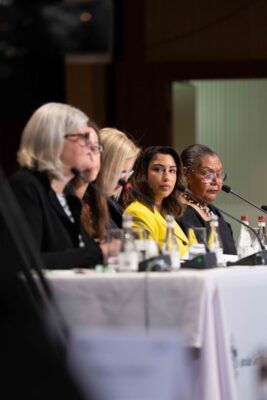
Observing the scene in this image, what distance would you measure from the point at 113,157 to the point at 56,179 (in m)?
0.69

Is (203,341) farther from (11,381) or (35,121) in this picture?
(11,381)

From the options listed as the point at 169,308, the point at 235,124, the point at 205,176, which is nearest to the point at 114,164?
the point at 169,308

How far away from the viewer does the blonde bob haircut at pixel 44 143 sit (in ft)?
10.8

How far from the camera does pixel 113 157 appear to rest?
13.0 feet

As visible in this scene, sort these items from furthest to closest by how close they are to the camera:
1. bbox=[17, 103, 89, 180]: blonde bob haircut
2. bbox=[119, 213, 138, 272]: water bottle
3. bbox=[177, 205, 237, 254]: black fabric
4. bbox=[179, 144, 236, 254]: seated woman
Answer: bbox=[179, 144, 236, 254]: seated woman
bbox=[177, 205, 237, 254]: black fabric
bbox=[17, 103, 89, 180]: blonde bob haircut
bbox=[119, 213, 138, 272]: water bottle

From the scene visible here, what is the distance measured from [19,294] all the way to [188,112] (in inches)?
277

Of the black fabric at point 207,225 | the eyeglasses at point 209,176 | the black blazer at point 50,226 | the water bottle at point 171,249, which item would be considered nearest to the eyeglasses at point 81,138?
the black blazer at point 50,226

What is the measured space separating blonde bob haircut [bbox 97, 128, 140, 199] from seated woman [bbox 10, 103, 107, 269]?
1.55 ft

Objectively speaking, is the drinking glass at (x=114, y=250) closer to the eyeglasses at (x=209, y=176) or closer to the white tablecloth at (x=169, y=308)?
the white tablecloth at (x=169, y=308)

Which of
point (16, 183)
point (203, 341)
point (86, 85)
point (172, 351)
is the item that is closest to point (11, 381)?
point (172, 351)

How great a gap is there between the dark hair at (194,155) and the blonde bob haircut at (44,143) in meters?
2.11

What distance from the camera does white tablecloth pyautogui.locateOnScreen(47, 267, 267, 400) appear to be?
9.17 feet

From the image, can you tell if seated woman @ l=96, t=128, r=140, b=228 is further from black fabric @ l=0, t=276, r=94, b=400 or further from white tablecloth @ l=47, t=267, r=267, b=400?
black fabric @ l=0, t=276, r=94, b=400

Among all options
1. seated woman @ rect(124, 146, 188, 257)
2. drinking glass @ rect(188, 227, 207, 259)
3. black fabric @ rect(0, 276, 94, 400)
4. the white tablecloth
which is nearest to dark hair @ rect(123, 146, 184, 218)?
seated woman @ rect(124, 146, 188, 257)
